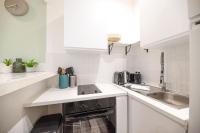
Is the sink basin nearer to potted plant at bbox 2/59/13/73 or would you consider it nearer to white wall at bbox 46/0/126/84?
white wall at bbox 46/0/126/84

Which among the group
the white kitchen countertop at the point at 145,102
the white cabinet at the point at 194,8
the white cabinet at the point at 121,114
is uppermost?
the white cabinet at the point at 194,8

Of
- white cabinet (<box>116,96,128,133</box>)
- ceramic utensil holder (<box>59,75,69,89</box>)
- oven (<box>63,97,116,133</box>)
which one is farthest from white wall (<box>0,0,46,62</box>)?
white cabinet (<box>116,96,128,133</box>)

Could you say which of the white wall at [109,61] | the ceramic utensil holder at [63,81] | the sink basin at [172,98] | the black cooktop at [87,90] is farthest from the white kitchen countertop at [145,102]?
the white wall at [109,61]

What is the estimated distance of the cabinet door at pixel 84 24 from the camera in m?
1.29

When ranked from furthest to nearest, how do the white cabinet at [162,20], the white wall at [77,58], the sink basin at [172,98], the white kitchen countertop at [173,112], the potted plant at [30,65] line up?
1. the white wall at [77,58]
2. the potted plant at [30,65]
3. the sink basin at [172,98]
4. the white cabinet at [162,20]
5. the white kitchen countertop at [173,112]

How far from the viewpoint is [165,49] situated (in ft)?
4.56

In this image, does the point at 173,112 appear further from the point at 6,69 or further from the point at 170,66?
the point at 6,69

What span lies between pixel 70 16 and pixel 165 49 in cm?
129

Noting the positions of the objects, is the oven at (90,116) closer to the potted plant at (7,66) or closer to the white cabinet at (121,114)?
the white cabinet at (121,114)

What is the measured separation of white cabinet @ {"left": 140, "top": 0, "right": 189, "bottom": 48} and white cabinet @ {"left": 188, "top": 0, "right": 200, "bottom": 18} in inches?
12.3

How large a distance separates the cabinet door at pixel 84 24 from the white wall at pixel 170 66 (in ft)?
2.47

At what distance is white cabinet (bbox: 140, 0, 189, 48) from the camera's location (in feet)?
2.71

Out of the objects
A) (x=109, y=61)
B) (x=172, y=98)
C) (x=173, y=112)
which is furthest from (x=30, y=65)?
(x=172, y=98)

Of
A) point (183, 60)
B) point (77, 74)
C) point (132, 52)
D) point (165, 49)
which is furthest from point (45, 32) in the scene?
point (183, 60)
